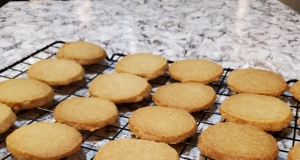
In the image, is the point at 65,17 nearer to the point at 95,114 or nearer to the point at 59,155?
the point at 95,114

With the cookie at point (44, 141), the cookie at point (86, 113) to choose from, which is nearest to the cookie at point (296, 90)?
the cookie at point (86, 113)

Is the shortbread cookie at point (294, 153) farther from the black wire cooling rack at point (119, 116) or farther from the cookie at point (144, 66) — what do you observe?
the cookie at point (144, 66)

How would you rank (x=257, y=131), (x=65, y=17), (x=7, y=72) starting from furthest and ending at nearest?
(x=65, y=17), (x=7, y=72), (x=257, y=131)

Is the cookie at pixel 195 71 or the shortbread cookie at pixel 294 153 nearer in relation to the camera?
the shortbread cookie at pixel 294 153

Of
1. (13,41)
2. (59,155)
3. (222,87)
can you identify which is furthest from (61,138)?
(13,41)

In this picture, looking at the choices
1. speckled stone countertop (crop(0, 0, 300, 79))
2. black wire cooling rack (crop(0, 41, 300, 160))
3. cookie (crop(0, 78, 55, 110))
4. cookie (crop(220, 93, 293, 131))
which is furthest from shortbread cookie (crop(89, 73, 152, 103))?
speckled stone countertop (crop(0, 0, 300, 79))
